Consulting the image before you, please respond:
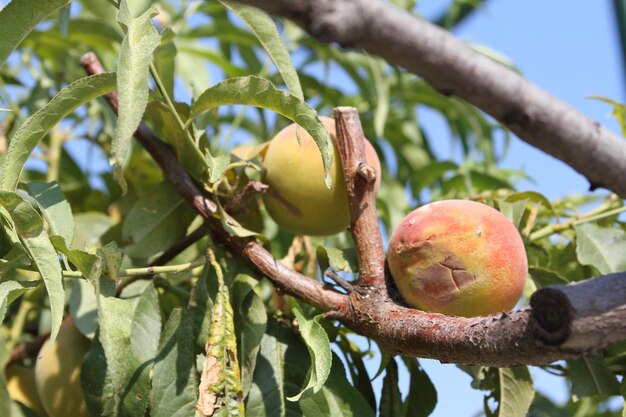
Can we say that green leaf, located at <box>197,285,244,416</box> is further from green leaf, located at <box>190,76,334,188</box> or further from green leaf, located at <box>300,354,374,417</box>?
green leaf, located at <box>190,76,334,188</box>

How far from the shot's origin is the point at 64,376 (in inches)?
45.1

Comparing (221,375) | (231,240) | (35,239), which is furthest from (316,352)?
(35,239)

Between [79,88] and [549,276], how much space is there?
627 mm

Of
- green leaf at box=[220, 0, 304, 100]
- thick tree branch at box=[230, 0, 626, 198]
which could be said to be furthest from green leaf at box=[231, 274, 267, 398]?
thick tree branch at box=[230, 0, 626, 198]

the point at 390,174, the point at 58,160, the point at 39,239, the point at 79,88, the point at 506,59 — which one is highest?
the point at 79,88

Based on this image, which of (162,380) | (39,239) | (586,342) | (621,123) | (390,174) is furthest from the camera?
(390,174)

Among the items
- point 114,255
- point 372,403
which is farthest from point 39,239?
point 372,403

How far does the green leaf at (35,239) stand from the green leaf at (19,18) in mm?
147

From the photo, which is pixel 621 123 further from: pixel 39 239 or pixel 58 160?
pixel 58 160

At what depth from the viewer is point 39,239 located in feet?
2.85

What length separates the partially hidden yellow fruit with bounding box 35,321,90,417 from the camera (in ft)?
3.73

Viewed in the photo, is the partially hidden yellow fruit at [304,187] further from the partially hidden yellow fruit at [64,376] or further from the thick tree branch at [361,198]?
the partially hidden yellow fruit at [64,376]

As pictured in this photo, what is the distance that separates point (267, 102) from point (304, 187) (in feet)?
0.56

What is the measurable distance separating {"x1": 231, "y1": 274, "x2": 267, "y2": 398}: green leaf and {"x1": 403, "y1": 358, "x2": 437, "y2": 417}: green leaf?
23 centimetres
